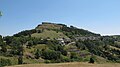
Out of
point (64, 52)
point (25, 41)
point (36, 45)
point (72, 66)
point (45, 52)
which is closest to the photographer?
point (72, 66)

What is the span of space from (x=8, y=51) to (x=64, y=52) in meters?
35.9

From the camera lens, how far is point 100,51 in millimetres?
198375

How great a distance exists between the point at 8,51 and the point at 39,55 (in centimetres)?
1766

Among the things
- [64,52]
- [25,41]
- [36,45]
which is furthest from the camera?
[25,41]

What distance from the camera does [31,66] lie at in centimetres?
5150

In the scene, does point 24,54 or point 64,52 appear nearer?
point 24,54

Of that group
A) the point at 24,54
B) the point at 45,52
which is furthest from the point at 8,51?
the point at 45,52

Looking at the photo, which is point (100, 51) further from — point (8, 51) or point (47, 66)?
point (47, 66)

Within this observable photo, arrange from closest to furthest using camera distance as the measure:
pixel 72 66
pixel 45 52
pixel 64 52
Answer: pixel 72 66, pixel 45 52, pixel 64 52

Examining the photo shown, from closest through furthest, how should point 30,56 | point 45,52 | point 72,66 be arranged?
point 72,66
point 30,56
point 45,52

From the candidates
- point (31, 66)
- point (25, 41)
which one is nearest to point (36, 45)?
point (25, 41)

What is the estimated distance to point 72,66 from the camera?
50.8m

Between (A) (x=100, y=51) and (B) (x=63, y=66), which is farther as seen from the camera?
(A) (x=100, y=51)

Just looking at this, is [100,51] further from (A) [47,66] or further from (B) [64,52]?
(A) [47,66]
